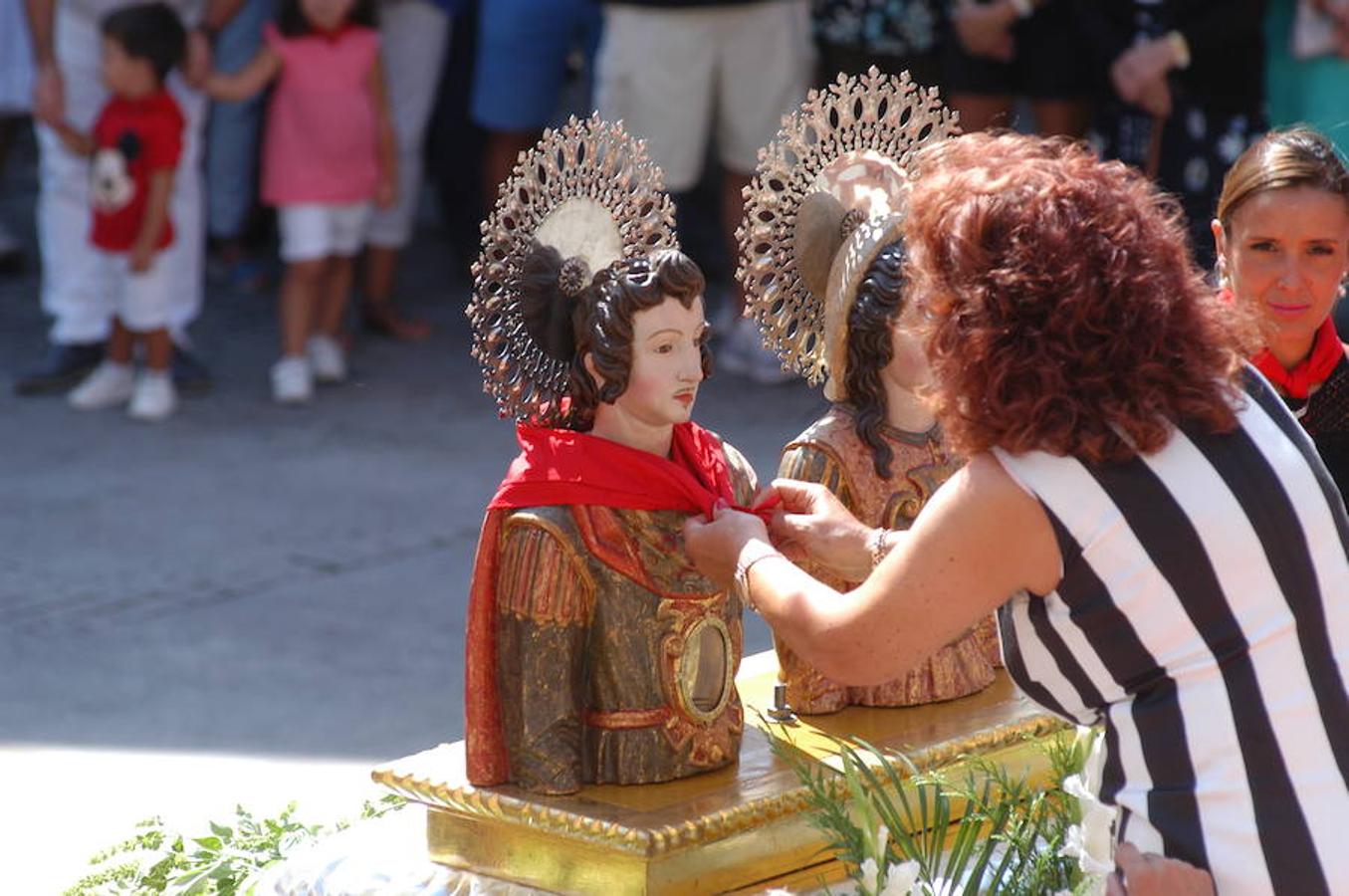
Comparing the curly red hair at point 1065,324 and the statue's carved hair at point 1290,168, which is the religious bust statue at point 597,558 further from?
the statue's carved hair at point 1290,168

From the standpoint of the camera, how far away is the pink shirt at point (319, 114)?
6.76 metres

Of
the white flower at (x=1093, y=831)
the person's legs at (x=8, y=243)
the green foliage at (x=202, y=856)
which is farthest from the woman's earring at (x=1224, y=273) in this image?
the person's legs at (x=8, y=243)

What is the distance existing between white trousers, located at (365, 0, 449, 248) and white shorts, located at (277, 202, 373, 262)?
0.47m

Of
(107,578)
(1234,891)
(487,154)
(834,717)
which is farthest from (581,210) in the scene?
(487,154)

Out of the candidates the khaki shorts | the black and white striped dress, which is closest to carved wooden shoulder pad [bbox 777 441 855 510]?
the black and white striped dress

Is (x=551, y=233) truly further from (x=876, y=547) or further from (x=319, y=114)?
(x=319, y=114)

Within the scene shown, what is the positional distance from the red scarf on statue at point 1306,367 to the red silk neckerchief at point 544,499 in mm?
794

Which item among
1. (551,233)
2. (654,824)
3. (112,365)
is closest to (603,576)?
(654,824)

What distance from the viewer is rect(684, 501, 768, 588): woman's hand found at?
2652 millimetres

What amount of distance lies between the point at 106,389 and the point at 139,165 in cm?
78

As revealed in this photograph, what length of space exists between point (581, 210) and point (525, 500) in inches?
15.9

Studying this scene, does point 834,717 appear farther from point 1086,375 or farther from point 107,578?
point 107,578

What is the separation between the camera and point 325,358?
708 centimetres

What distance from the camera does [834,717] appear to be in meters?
3.15
